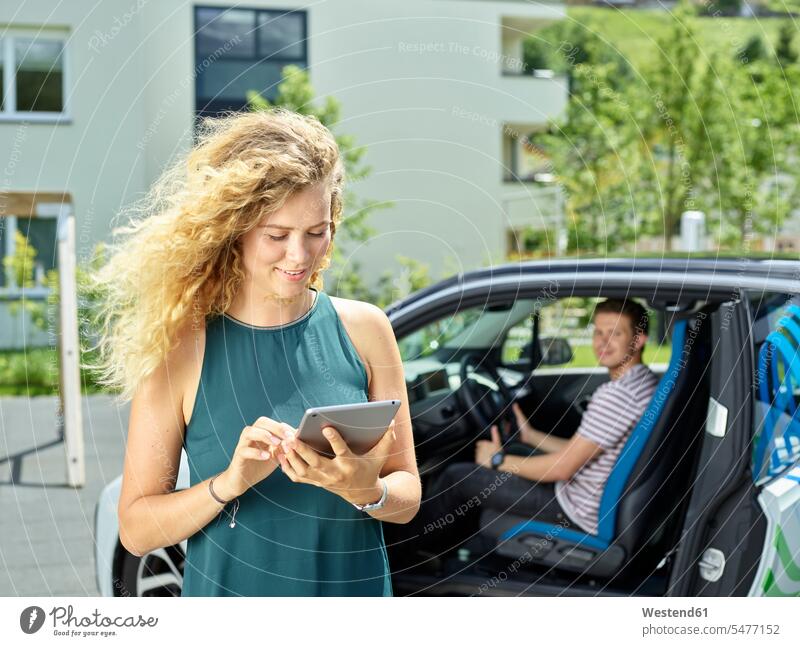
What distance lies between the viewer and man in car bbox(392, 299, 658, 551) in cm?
362

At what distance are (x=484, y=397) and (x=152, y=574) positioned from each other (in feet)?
4.73

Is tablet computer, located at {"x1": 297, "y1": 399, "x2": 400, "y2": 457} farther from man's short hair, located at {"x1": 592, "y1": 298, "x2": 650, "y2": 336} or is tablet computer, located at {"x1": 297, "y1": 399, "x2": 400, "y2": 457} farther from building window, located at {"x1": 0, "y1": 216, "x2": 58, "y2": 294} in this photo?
building window, located at {"x1": 0, "y1": 216, "x2": 58, "y2": 294}

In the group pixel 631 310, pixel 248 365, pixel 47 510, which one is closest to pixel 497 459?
pixel 631 310

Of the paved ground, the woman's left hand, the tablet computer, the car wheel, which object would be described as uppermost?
the tablet computer

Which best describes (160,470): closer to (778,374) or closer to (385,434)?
(385,434)

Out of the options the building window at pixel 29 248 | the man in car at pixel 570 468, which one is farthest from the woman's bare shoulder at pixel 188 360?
the building window at pixel 29 248

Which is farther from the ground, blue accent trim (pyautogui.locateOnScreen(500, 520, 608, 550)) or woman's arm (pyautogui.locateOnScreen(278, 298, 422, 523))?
woman's arm (pyautogui.locateOnScreen(278, 298, 422, 523))

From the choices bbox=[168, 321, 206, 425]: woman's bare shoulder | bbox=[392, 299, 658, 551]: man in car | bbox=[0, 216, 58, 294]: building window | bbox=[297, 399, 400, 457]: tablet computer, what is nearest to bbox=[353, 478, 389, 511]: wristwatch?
bbox=[297, 399, 400, 457]: tablet computer

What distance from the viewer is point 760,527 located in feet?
9.12

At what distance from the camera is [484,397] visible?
13.6ft

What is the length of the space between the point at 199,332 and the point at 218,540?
0.44 m

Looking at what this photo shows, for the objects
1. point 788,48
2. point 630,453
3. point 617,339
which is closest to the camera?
point 630,453
